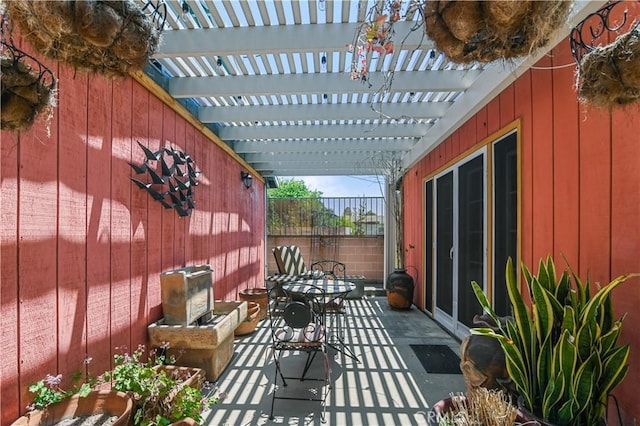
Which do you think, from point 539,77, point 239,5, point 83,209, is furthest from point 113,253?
point 539,77

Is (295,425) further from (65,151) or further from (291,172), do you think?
(291,172)

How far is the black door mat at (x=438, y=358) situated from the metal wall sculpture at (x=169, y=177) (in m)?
2.75

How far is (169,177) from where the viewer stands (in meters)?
2.84

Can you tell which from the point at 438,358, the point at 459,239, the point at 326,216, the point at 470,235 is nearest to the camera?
the point at 438,358

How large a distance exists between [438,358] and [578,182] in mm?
2123

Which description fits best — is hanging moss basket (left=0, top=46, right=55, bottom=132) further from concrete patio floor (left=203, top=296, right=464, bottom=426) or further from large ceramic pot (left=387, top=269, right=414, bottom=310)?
large ceramic pot (left=387, top=269, right=414, bottom=310)

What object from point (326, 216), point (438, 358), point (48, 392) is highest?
point (326, 216)

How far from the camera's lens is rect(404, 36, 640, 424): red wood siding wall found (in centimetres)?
148

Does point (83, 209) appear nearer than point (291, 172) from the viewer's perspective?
Yes

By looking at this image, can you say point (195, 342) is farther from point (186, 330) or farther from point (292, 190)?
point (292, 190)

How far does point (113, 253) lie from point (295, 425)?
1691 mm

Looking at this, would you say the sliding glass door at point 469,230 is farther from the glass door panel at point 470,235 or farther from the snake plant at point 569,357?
the snake plant at point 569,357

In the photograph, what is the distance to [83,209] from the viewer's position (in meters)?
1.92

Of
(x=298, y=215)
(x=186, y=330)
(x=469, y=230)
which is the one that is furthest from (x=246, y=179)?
(x=469, y=230)
